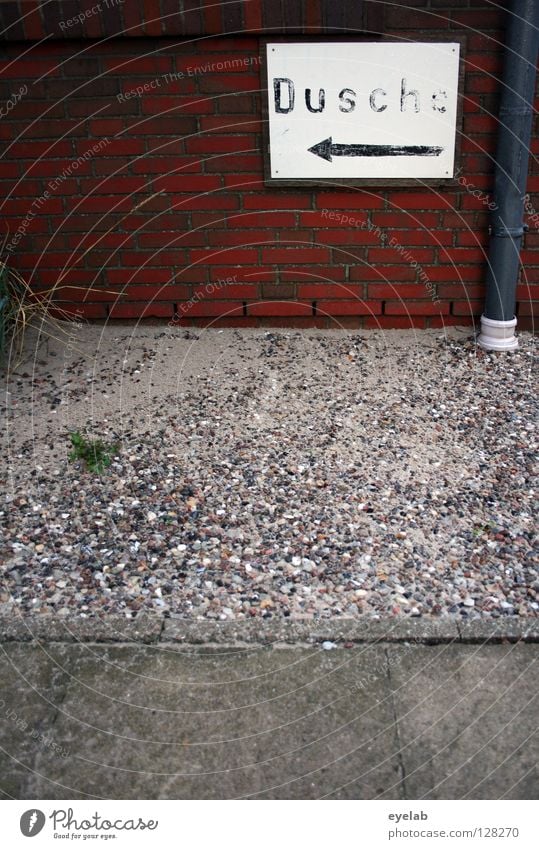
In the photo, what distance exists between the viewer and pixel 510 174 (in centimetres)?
419

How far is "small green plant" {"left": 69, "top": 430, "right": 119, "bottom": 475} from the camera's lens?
3.47 metres

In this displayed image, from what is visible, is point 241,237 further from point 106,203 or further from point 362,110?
point 362,110

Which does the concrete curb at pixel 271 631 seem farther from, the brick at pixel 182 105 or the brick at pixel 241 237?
the brick at pixel 182 105

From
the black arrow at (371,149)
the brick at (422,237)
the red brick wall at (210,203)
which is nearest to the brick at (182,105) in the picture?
the red brick wall at (210,203)

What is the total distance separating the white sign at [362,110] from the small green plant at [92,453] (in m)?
1.88

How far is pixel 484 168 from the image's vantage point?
437cm

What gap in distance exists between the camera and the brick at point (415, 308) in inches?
185

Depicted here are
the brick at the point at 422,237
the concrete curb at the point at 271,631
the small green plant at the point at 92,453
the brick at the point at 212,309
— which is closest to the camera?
the concrete curb at the point at 271,631

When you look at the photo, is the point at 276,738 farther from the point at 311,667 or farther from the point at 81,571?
the point at 81,571

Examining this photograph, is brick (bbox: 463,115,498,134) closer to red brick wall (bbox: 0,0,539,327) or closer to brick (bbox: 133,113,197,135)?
red brick wall (bbox: 0,0,539,327)

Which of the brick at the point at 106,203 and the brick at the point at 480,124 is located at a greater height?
the brick at the point at 480,124

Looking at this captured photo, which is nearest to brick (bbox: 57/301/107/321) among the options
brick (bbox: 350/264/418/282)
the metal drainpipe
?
brick (bbox: 350/264/418/282)

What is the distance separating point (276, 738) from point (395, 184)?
318cm

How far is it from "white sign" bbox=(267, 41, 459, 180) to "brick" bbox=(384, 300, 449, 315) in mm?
722
